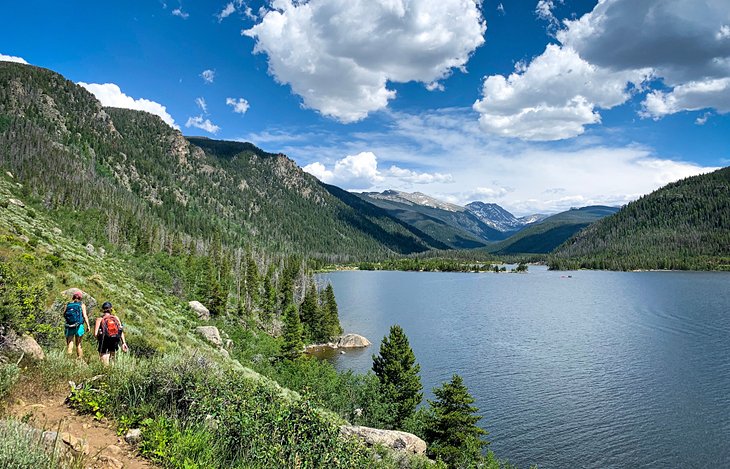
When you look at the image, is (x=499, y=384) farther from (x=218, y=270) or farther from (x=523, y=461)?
(x=218, y=270)

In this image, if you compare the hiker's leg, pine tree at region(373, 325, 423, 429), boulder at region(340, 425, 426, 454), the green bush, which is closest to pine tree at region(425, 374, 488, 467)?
boulder at region(340, 425, 426, 454)

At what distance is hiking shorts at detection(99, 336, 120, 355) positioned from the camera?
1534 cm

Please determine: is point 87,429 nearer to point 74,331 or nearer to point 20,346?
point 20,346

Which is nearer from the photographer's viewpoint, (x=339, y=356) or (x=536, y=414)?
(x=536, y=414)

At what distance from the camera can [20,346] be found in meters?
12.0

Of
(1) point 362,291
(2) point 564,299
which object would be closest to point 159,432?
(2) point 564,299

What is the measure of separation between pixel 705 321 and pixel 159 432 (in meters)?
110

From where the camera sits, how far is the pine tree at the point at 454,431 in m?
32.7

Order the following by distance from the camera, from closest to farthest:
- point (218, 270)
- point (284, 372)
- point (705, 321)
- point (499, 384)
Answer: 1. point (284, 372)
2. point (499, 384)
3. point (705, 321)
4. point (218, 270)

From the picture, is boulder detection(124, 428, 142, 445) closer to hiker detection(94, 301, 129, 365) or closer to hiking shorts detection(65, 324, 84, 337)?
hiker detection(94, 301, 129, 365)

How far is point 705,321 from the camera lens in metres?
86.8

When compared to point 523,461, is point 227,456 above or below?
above

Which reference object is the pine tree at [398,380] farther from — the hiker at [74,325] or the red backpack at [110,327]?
the hiker at [74,325]

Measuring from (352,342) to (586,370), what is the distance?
1556 inches
